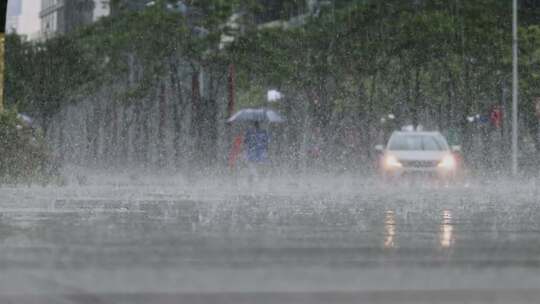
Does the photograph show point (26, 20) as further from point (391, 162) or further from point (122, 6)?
point (391, 162)

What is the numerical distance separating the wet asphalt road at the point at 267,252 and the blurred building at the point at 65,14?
37.3 metres

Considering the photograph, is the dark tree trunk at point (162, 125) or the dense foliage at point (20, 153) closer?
the dense foliage at point (20, 153)

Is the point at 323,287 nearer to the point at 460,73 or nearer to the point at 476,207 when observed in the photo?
the point at 476,207

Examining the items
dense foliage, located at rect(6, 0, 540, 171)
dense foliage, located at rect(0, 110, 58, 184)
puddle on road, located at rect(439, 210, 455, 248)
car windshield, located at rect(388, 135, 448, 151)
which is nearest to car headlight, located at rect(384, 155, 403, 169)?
car windshield, located at rect(388, 135, 448, 151)

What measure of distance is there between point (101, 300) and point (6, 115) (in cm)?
1961

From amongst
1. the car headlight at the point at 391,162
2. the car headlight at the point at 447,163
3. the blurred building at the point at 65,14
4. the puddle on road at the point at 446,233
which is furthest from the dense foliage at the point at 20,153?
the blurred building at the point at 65,14

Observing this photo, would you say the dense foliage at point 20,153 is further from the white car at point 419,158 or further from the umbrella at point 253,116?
the umbrella at point 253,116

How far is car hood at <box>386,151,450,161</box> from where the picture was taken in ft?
92.7

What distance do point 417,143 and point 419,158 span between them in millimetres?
942

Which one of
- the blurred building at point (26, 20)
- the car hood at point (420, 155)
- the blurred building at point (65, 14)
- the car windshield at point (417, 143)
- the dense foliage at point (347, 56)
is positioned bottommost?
the car hood at point (420, 155)

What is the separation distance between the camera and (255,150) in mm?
28172

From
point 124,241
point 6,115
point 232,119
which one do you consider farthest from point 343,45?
point 124,241

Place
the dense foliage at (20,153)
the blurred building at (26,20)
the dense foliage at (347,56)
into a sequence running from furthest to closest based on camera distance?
1. the dense foliage at (347,56)
2. the blurred building at (26,20)
3. the dense foliage at (20,153)

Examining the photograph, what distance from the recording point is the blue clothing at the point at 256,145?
28.1 metres
